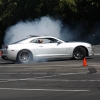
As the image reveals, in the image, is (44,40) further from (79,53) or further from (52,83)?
(52,83)

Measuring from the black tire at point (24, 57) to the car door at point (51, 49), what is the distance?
52cm

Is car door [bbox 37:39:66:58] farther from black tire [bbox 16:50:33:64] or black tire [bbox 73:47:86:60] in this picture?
black tire [bbox 73:47:86:60]

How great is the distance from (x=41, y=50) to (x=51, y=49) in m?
0.53

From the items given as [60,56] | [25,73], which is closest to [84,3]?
[60,56]

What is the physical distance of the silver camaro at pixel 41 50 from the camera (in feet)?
66.1

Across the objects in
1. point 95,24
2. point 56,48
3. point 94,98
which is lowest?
point 94,98

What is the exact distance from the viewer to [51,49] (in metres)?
20.5

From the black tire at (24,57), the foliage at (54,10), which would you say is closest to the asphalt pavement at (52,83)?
the black tire at (24,57)

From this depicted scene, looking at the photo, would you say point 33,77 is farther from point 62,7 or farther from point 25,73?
point 62,7

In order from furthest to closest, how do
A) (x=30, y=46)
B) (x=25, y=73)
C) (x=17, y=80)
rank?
(x=30, y=46) → (x=25, y=73) → (x=17, y=80)

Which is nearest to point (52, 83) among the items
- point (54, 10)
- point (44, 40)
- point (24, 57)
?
point (24, 57)

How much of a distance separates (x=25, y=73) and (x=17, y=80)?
2.16 meters

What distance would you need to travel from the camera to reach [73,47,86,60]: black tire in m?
21.0

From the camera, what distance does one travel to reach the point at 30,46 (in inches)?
802
